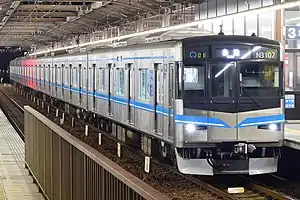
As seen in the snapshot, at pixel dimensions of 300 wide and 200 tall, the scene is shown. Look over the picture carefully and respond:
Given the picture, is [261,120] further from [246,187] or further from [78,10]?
[78,10]

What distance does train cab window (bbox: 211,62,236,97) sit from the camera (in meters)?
10.3

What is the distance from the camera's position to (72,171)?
623cm

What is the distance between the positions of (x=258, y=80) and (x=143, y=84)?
9.31 ft

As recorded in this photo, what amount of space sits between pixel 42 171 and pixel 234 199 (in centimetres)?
281

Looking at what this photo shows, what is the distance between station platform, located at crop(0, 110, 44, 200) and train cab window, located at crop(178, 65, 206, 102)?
2.80 m

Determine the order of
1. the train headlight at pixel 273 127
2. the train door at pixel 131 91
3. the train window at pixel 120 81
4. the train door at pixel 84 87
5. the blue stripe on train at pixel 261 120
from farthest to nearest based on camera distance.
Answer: the train door at pixel 84 87, the train window at pixel 120 81, the train door at pixel 131 91, the train headlight at pixel 273 127, the blue stripe on train at pixel 261 120

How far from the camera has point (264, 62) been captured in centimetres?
1042

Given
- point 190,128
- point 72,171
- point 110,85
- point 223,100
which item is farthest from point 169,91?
point 110,85

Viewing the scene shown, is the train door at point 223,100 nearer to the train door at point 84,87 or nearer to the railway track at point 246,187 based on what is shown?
the railway track at point 246,187

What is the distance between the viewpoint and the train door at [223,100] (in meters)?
10.1

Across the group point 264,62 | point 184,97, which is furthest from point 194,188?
point 264,62

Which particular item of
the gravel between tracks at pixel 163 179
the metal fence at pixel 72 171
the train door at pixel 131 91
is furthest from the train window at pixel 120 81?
the metal fence at pixel 72 171

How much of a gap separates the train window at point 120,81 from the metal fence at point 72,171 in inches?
161

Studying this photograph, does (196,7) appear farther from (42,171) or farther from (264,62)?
(42,171)
